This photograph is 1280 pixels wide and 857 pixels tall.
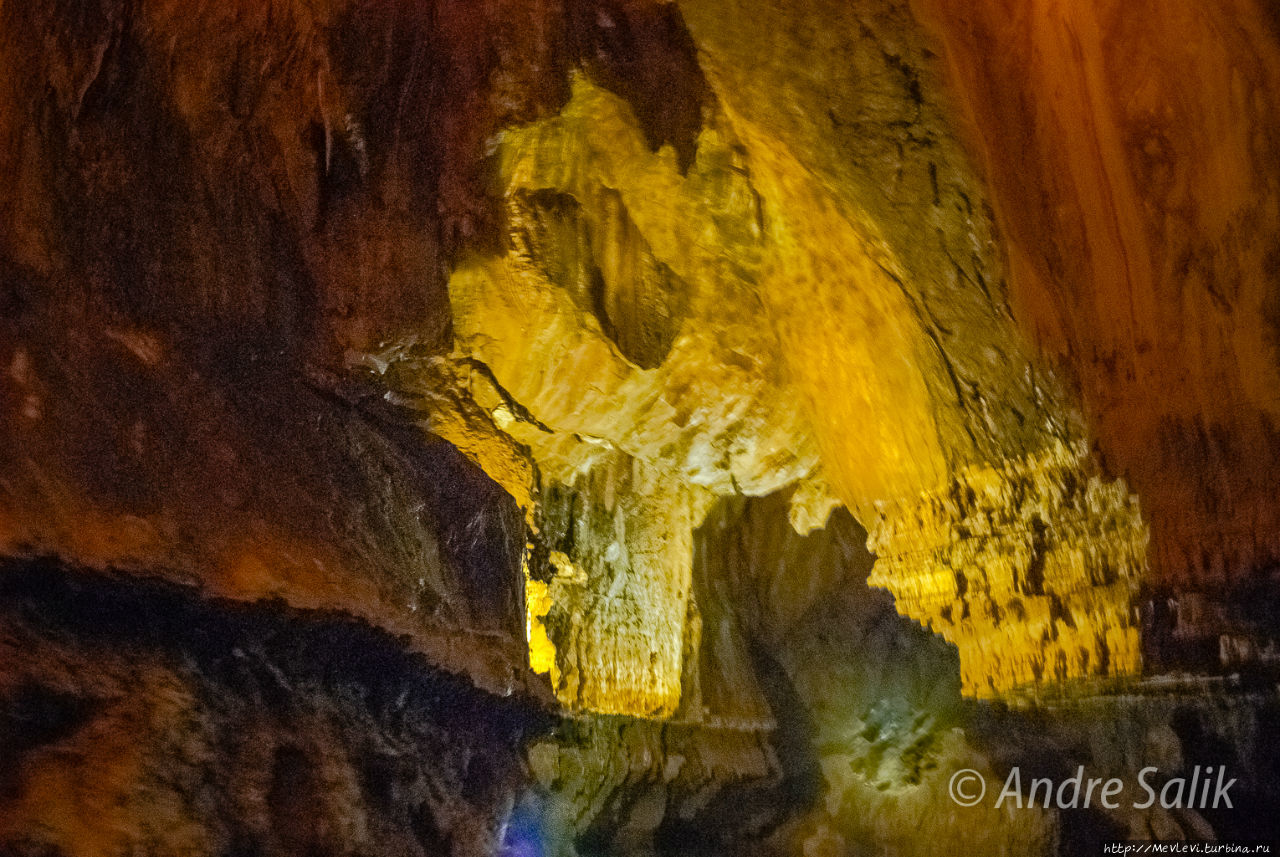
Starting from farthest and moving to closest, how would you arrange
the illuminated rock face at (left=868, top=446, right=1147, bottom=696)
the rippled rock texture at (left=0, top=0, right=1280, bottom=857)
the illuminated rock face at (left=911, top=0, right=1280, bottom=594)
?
the illuminated rock face at (left=868, top=446, right=1147, bottom=696) < the illuminated rock face at (left=911, top=0, right=1280, bottom=594) < the rippled rock texture at (left=0, top=0, right=1280, bottom=857)

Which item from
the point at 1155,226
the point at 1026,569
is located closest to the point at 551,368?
the point at 1026,569

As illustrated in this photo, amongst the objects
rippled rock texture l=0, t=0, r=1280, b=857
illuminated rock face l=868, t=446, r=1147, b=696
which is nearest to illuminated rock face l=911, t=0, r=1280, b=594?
rippled rock texture l=0, t=0, r=1280, b=857

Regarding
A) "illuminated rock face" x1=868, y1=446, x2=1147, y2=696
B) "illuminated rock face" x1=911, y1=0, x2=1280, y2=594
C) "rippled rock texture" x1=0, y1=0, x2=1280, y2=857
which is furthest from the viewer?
"illuminated rock face" x1=868, y1=446, x2=1147, y2=696

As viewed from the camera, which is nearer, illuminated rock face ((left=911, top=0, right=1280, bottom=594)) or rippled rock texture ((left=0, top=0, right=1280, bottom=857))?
rippled rock texture ((left=0, top=0, right=1280, bottom=857))

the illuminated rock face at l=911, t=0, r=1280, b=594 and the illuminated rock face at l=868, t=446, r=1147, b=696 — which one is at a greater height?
the illuminated rock face at l=911, t=0, r=1280, b=594

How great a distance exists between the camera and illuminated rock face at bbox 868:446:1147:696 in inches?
160

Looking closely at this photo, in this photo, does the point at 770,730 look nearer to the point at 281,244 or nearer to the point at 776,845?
the point at 776,845

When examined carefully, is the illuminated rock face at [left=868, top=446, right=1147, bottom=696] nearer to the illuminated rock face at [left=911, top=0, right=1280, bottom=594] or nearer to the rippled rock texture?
the rippled rock texture

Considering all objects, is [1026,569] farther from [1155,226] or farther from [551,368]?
[551,368]

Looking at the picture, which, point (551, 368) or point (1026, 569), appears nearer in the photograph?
point (1026, 569)

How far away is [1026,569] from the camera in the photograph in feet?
14.8

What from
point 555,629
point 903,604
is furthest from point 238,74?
point 903,604

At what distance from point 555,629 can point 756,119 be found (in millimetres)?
3124

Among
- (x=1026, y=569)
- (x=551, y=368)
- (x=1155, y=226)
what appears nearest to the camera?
(x=1155, y=226)
